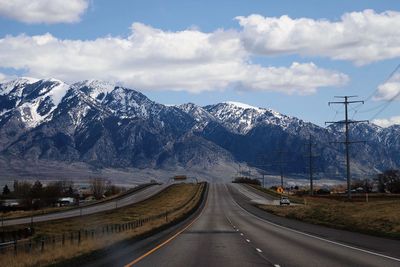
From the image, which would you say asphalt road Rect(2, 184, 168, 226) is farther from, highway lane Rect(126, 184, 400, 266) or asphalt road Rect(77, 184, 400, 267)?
highway lane Rect(126, 184, 400, 266)

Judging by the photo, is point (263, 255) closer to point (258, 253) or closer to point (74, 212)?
point (258, 253)

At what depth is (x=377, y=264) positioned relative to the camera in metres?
22.3

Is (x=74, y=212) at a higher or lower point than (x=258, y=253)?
lower

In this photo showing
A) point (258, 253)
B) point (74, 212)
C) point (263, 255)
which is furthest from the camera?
point (74, 212)

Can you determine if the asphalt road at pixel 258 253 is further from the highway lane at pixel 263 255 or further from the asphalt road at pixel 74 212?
the asphalt road at pixel 74 212


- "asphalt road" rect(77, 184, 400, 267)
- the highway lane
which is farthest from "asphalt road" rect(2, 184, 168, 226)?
the highway lane

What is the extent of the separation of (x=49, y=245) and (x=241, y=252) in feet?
30.6

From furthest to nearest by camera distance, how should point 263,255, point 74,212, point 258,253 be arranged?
1. point 74,212
2. point 258,253
3. point 263,255

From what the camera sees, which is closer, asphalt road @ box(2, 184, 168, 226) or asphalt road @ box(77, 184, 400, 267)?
asphalt road @ box(77, 184, 400, 267)

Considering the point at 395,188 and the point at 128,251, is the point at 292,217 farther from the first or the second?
the point at 395,188

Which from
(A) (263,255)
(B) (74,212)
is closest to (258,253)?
(A) (263,255)

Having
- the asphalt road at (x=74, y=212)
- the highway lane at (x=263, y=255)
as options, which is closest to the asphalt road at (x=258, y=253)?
the highway lane at (x=263, y=255)

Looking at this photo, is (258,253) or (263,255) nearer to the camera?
(263,255)

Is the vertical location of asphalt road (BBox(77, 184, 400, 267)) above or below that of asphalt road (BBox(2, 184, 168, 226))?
above
